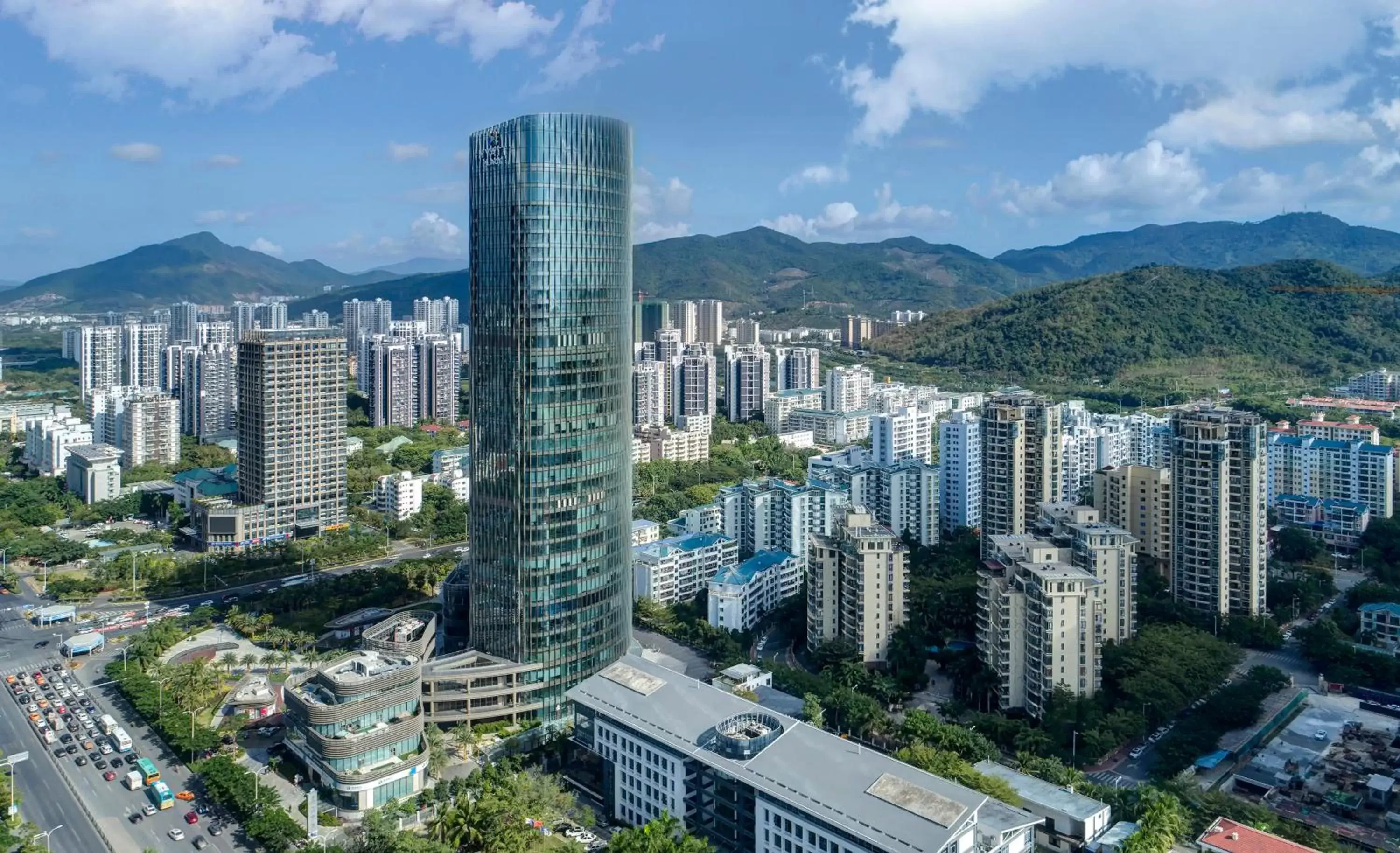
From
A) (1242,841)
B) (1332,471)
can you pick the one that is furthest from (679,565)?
(1332,471)

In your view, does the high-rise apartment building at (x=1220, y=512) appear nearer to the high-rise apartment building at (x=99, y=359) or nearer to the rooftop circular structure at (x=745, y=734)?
the rooftop circular structure at (x=745, y=734)

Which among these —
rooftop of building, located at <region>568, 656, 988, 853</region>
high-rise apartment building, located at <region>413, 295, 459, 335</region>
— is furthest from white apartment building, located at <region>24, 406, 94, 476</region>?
high-rise apartment building, located at <region>413, 295, 459, 335</region>

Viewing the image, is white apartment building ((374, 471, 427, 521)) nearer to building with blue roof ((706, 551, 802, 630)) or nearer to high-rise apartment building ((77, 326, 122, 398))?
building with blue roof ((706, 551, 802, 630))

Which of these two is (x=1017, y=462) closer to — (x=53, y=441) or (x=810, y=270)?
(x=53, y=441)

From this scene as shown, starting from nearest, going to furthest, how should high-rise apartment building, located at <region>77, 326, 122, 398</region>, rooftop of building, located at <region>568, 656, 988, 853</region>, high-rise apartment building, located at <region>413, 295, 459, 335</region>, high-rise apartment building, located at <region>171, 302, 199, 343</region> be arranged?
rooftop of building, located at <region>568, 656, 988, 853</region> < high-rise apartment building, located at <region>77, 326, 122, 398</region> < high-rise apartment building, located at <region>171, 302, 199, 343</region> < high-rise apartment building, located at <region>413, 295, 459, 335</region>

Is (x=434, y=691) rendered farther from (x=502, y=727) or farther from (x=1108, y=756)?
(x=1108, y=756)

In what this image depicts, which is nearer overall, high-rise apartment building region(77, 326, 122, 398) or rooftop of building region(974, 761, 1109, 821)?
rooftop of building region(974, 761, 1109, 821)

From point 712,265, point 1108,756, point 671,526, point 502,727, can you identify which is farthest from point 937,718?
point 712,265
